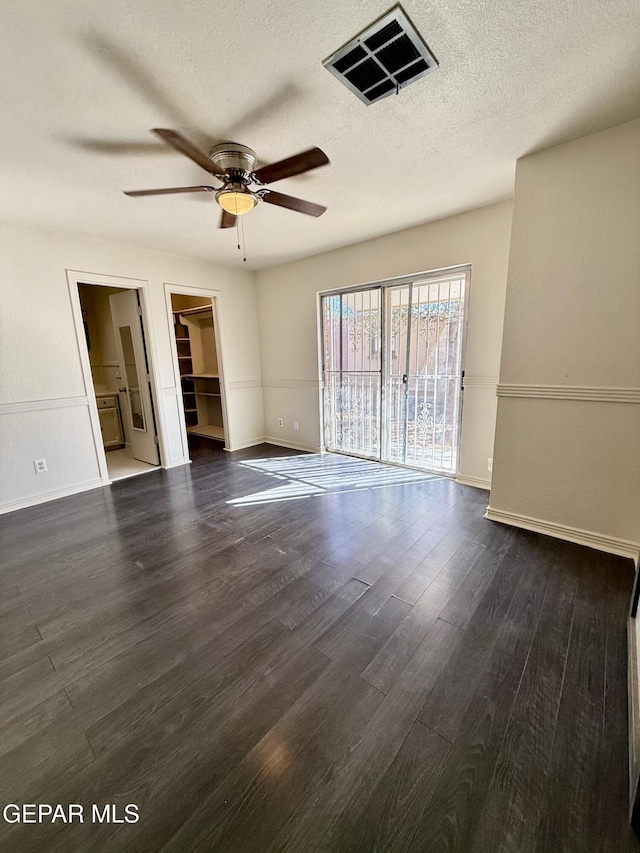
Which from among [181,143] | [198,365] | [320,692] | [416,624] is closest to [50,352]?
[181,143]

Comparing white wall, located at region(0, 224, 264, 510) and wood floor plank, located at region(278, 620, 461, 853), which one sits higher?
white wall, located at region(0, 224, 264, 510)

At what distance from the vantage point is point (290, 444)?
16.6ft

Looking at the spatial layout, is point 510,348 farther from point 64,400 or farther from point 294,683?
point 64,400

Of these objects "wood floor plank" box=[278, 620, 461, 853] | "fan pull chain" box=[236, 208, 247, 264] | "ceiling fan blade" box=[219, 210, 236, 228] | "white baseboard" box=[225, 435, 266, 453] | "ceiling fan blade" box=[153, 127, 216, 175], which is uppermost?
"fan pull chain" box=[236, 208, 247, 264]

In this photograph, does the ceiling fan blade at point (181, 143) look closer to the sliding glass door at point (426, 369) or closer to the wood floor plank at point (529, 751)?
Answer: the sliding glass door at point (426, 369)

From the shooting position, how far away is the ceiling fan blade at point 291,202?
2.12 meters

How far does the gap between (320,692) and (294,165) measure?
248 cm

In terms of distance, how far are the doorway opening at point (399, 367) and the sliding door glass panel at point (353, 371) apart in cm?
1

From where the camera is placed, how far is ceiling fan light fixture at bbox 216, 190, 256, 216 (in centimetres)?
202

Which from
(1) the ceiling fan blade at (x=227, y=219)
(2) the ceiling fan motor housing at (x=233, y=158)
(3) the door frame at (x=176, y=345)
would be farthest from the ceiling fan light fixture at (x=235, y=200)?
(3) the door frame at (x=176, y=345)

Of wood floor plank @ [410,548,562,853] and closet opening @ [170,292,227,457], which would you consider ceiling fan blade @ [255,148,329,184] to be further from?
closet opening @ [170,292,227,457]

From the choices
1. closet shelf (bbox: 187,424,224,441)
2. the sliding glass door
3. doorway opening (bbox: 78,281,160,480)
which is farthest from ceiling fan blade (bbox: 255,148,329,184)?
closet shelf (bbox: 187,424,224,441)

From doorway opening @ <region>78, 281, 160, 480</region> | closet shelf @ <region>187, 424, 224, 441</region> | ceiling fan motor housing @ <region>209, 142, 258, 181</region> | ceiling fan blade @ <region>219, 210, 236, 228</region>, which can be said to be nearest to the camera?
ceiling fan motor housing @ <region>209, 142, 258, 181</region>

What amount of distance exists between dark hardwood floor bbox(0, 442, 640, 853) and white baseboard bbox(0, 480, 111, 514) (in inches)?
40.5
